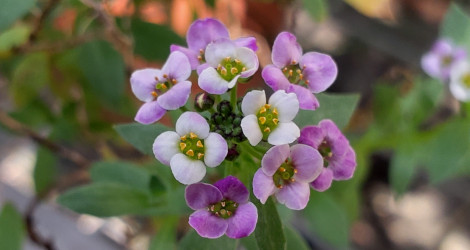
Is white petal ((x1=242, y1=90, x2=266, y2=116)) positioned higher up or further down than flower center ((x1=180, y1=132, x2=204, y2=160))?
higher up

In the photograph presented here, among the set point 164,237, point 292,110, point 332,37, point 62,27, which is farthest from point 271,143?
point 332,37

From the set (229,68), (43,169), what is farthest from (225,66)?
(43,169)

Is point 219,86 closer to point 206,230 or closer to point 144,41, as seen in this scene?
point 206,230

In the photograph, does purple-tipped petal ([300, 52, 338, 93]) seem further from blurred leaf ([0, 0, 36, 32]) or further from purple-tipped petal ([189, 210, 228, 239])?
blurred leaf ([0, 0, 36, 32])

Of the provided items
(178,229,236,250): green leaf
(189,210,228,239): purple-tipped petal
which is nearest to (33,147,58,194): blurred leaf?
(178,229,236,250): green leaf

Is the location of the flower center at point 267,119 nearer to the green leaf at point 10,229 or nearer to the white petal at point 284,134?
the white petal at point 284,134

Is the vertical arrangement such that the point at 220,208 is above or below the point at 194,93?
above

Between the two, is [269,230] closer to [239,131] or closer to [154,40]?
[239,131]
